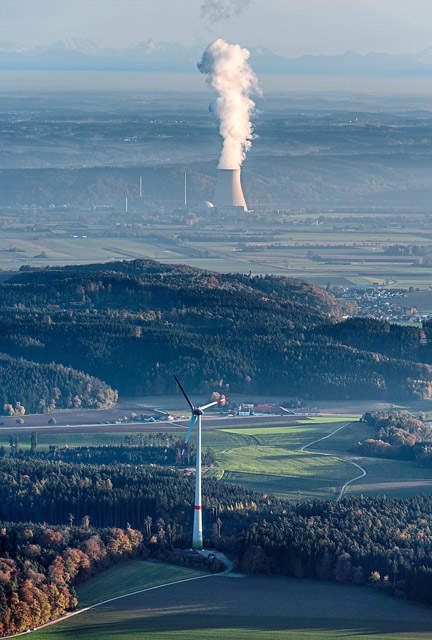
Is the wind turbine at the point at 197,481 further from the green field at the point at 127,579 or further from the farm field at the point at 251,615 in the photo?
the farm field at the point at 251,615

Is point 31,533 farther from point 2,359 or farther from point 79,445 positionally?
point 2,359

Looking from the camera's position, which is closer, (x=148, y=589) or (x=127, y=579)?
(x=148, y=589)

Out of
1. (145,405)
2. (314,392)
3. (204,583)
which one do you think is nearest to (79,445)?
(145,405)

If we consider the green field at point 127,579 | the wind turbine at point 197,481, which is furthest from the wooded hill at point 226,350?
the green field at point 127,579

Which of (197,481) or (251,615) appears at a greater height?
(197,481)

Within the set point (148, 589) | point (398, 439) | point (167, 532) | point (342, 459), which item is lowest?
point (148, 589)

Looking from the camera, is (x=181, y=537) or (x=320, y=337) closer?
(x=181, y=537)

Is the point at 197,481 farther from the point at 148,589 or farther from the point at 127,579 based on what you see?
the point at 148,589

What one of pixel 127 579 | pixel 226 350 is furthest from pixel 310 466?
pixel 226 350
